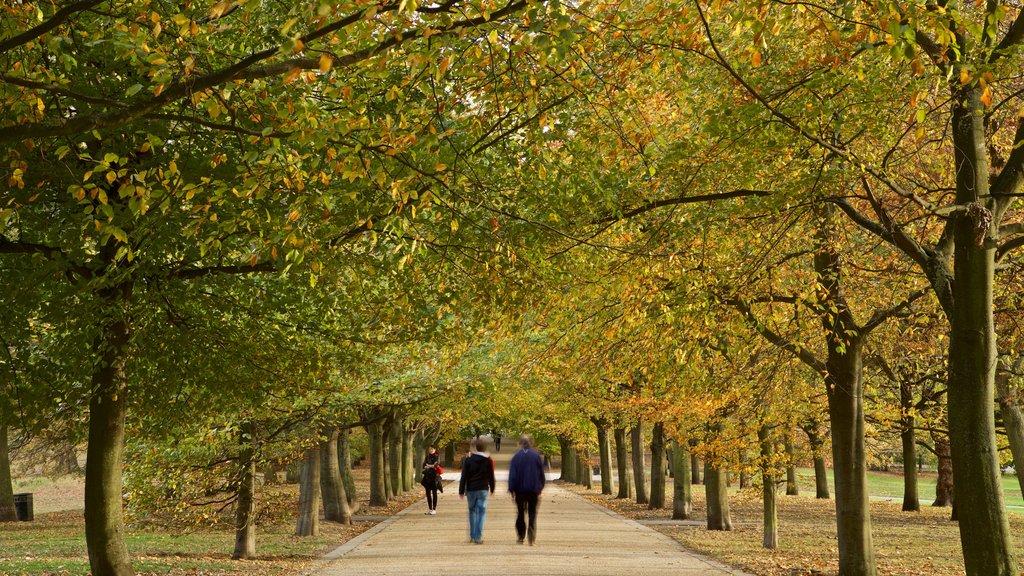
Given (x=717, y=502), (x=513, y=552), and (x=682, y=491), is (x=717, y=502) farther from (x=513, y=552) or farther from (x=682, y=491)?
(x=513, y=552)

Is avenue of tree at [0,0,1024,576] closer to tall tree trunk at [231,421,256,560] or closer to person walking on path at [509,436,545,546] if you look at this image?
tall tree trunk at [231,421,256,560]

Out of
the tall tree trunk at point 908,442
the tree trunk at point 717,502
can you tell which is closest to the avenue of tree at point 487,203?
the tall tree trunk at point 908,442

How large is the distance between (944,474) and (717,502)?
13597 millimetres

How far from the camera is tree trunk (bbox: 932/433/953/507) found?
2866 cm

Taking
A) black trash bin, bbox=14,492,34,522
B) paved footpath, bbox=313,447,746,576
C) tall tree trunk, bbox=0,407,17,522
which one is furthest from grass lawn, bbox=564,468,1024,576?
tall tree trunk, bbox=0,407,17,522

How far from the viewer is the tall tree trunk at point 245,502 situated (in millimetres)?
16578

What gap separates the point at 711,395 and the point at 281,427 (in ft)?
25.8

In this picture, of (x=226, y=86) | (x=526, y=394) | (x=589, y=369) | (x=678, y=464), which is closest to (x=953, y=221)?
(x=589, y=369)

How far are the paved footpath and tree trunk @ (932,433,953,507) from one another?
1035 cm

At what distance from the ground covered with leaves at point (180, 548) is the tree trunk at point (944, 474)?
16.7 meters

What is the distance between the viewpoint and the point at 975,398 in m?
8.62

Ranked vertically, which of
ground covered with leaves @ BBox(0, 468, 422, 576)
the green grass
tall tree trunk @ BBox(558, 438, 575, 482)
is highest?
ground covered with leaves @ BBox(0, 468, 422, 576)

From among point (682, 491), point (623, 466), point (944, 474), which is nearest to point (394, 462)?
point (623, 466)

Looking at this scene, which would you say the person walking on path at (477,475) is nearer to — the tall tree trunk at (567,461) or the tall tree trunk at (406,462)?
the tall tree trunk at (406,462)
